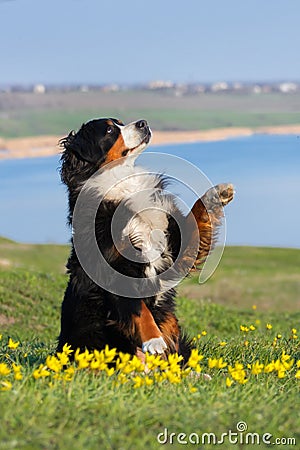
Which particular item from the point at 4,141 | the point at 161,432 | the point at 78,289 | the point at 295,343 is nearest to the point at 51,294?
the point at 295,343

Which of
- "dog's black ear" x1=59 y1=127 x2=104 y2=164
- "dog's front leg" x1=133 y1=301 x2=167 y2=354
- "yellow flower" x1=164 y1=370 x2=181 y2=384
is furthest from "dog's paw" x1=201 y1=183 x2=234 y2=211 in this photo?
"yellow flower" x1=164 y1=370 x2=181 y2=384

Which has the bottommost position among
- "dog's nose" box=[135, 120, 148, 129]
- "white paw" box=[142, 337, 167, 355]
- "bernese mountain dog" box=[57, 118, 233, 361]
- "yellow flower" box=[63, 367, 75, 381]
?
"white paw" box=[142, 337, 167, 355]

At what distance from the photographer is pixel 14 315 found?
13.4 m

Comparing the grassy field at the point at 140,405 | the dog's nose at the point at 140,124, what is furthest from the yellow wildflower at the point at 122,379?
the dog's nose at the point at 140,124

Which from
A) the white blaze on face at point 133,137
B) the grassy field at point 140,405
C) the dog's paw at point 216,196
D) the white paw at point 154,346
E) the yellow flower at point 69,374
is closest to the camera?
the grassy field at point 140,405

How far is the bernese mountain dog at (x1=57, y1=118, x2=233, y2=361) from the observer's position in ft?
19.7

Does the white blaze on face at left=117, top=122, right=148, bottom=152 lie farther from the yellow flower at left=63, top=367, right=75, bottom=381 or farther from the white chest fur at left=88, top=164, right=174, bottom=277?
the yellow flower at left=63, top=367, right=75, bottom=381

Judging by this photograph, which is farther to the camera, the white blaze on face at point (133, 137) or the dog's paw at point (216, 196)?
the white blaze on face at point (133, 137)

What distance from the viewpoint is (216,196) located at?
6414mm

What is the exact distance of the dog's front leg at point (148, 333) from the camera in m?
5.71

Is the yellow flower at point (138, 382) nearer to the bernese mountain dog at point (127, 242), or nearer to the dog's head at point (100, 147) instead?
the bernese mountain dog at point (127, 242)

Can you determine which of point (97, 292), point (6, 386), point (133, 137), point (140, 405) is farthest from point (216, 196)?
point (6, 386)

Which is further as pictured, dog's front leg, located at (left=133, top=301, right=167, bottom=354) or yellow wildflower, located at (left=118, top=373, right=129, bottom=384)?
dog's front leg, located at (left=133, top=301, right=167, bottom=354)

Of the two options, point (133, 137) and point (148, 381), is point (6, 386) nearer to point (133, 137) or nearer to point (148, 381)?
point (148, 381)
